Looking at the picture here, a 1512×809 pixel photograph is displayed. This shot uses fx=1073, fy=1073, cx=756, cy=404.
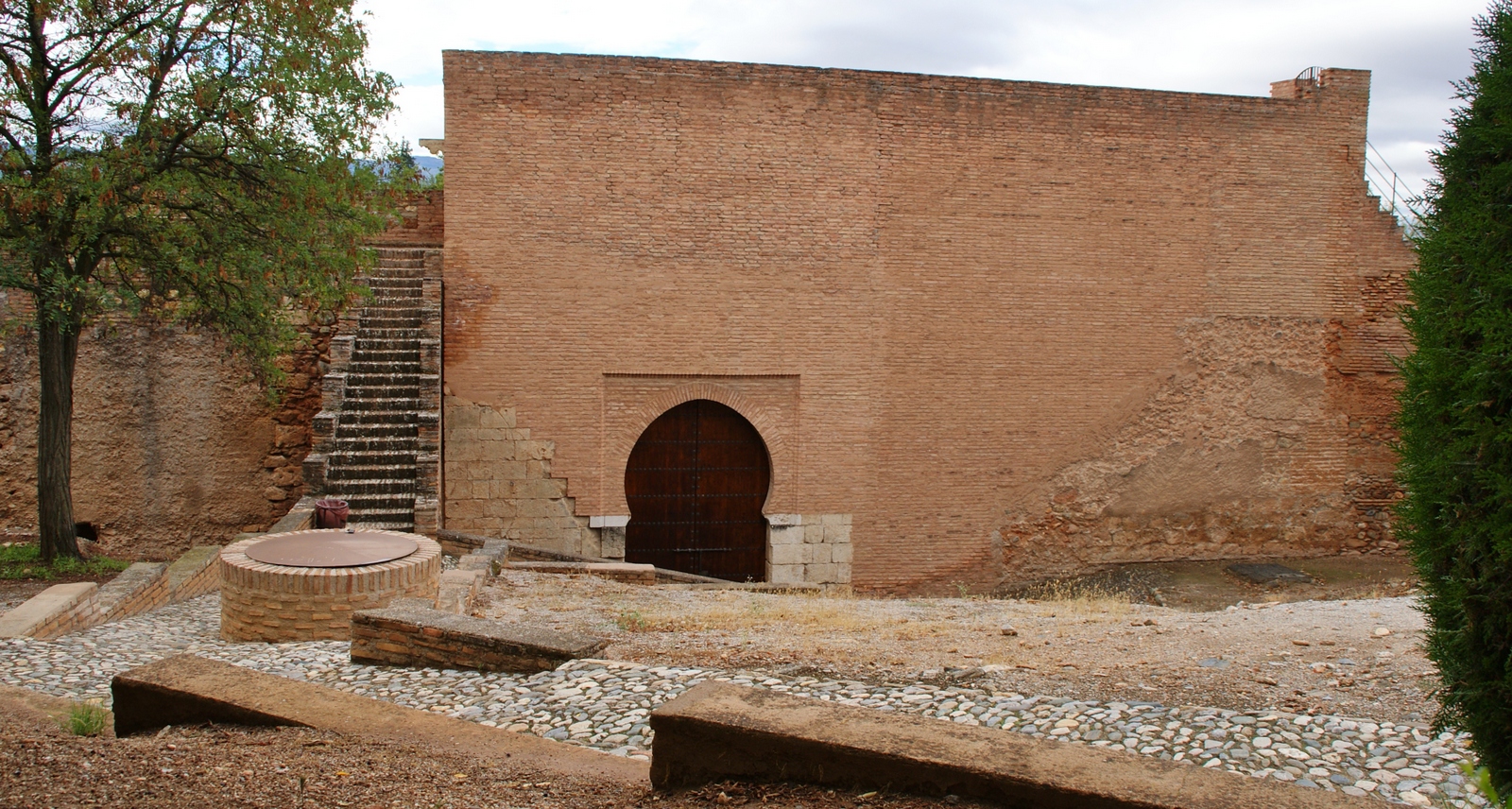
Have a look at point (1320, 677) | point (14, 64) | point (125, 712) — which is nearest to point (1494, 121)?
point (1320, 677)

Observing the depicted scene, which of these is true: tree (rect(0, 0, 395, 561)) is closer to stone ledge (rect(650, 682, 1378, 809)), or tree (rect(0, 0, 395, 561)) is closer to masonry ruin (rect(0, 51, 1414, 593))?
masonry ruin (rect(0, 51, 1414, 593))

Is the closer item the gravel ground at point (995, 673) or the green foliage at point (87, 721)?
the green foliage at point (87, 721)

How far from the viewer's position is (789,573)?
13758 millimetres

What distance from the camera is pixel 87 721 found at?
171 inches

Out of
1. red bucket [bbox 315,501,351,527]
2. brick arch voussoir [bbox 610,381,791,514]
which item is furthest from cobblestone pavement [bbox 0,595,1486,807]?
brick arch voussoir [bbox 610,381,791,514]

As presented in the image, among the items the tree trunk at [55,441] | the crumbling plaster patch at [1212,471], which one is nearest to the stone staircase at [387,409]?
the tree trunk at [55,441]

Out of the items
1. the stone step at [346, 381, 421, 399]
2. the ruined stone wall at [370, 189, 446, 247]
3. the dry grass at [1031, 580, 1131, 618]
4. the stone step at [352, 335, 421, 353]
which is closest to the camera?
the dry grass at [1031, 580, 1131, 618]

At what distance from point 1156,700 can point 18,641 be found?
680 centimetres

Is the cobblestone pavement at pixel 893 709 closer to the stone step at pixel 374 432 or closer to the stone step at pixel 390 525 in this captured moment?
the stone step at pixel 390 525

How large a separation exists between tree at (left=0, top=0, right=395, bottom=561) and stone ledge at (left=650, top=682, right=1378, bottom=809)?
7.60 m

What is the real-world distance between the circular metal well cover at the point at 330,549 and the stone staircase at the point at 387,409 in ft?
10.7

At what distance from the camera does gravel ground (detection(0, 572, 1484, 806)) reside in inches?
179

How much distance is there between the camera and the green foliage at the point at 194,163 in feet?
29.2

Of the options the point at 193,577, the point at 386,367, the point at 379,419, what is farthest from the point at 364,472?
the point at 193,577
